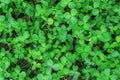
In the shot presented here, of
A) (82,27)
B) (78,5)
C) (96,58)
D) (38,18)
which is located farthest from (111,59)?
(38,18)

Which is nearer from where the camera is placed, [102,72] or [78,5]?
[102,72]

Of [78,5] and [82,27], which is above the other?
A: [78,5]

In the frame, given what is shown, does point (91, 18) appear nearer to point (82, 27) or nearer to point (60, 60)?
point (82, 27)

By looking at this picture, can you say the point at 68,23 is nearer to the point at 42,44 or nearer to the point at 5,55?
the point at 42,44

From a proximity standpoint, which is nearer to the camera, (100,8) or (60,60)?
(60,60)

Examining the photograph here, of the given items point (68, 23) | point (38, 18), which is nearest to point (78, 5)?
point (68, 23)

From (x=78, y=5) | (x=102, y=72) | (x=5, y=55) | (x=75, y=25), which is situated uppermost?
(x=78, y=5)
